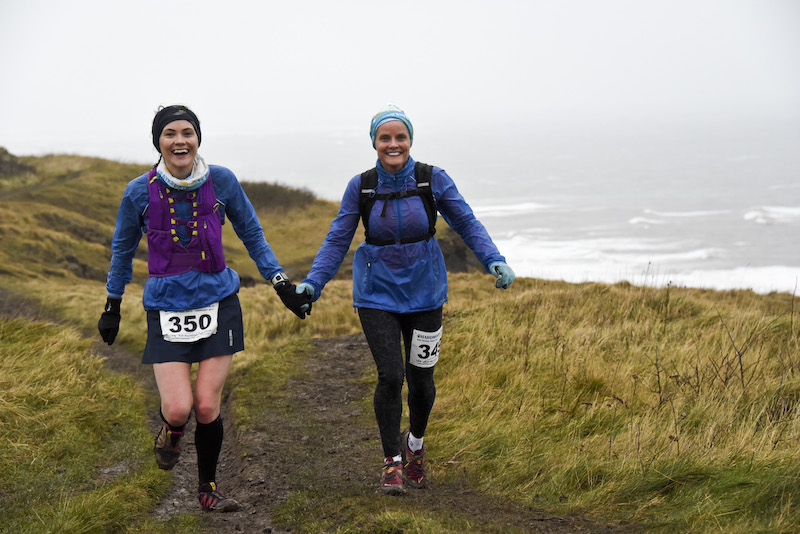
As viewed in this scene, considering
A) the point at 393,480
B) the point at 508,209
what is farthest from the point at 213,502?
the point at 508,209

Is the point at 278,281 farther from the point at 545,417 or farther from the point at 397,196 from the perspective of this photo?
the point at 545,417

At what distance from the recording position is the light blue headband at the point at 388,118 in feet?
14.8

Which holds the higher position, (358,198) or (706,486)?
(358,198)

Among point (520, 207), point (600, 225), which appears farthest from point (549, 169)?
point (600, 225)

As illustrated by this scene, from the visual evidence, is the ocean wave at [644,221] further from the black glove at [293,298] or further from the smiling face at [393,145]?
the black glove at [293,298]

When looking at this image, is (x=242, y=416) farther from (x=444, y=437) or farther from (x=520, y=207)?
(x=520, y=207)

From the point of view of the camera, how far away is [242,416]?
685 cm

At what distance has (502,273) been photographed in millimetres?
4352

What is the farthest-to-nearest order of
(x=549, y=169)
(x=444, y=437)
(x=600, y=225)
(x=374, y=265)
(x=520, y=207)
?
(x=549, y=169), (x=520, y=207), (x=600, y=225), (x=444, y=437), (x=374, y=265)

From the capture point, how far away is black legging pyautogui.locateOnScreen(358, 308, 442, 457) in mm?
4406

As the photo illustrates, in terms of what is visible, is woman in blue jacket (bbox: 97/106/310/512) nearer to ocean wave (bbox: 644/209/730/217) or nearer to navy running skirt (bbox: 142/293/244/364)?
navy running skirt (bbox: 142/293/244/364)

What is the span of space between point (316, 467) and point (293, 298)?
1704mm

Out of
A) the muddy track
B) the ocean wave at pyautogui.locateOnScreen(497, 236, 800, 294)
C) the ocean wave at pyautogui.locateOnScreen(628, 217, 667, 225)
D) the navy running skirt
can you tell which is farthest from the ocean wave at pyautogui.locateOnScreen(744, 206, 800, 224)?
the navy running skirt

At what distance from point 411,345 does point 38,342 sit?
209 inches
